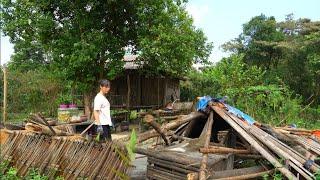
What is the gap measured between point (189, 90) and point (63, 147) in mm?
18939

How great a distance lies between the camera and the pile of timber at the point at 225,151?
6496mm

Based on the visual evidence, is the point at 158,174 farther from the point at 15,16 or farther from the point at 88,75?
the point at 15,16

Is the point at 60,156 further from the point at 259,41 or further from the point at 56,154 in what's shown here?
the point at 259,41

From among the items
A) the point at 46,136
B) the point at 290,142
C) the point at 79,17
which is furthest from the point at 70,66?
the point at 290,142

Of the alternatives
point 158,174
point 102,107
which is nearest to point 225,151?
point 158,174

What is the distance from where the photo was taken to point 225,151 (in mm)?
7031

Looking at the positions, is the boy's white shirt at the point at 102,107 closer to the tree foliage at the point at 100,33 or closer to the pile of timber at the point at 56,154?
the pile of timber at the point at 56,154

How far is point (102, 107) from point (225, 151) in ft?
7.96

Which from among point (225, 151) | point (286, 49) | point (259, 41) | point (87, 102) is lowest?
point (225, 151)

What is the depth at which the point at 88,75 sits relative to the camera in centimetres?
1655

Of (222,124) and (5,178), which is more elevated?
(222,124)

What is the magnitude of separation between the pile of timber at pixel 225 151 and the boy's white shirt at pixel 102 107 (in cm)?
81

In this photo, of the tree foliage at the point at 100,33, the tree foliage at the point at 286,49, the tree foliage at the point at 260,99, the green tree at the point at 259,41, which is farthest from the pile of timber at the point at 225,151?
the green tree at the point at 259,41

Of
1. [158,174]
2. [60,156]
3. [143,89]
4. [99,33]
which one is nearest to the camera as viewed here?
[158,174]
